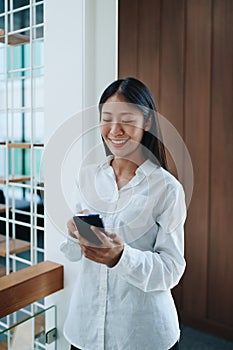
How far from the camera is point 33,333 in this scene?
1190 mm

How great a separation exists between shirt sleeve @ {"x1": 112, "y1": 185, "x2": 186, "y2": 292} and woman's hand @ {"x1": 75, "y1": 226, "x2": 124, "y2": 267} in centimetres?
4

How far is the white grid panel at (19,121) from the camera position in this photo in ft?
4.64

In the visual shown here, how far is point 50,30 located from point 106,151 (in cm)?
61

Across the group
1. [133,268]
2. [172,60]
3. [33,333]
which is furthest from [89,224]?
[172,60]

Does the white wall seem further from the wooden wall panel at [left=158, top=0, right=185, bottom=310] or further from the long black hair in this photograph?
the wooden wall panel at [left=158, top=0, right=185, bottom=310]

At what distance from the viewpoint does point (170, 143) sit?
93 cm

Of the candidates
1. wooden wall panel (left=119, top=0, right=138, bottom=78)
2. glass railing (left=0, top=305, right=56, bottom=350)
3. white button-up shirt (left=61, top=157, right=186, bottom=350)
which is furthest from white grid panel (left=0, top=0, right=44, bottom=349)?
white button-up shirt (left=61, top=157, right=186, bottom=350)

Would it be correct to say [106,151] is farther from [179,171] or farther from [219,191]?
[219,191]

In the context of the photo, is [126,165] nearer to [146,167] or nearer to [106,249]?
[146,167]

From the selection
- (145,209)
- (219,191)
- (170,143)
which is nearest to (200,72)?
(219,191)

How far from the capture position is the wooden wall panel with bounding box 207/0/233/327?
1.66 meters

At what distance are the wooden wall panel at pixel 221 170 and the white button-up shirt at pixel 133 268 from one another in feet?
3.29

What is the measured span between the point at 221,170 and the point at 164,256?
1.09m

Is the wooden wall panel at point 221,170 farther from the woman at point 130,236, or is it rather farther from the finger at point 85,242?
the finger at point 85,242
